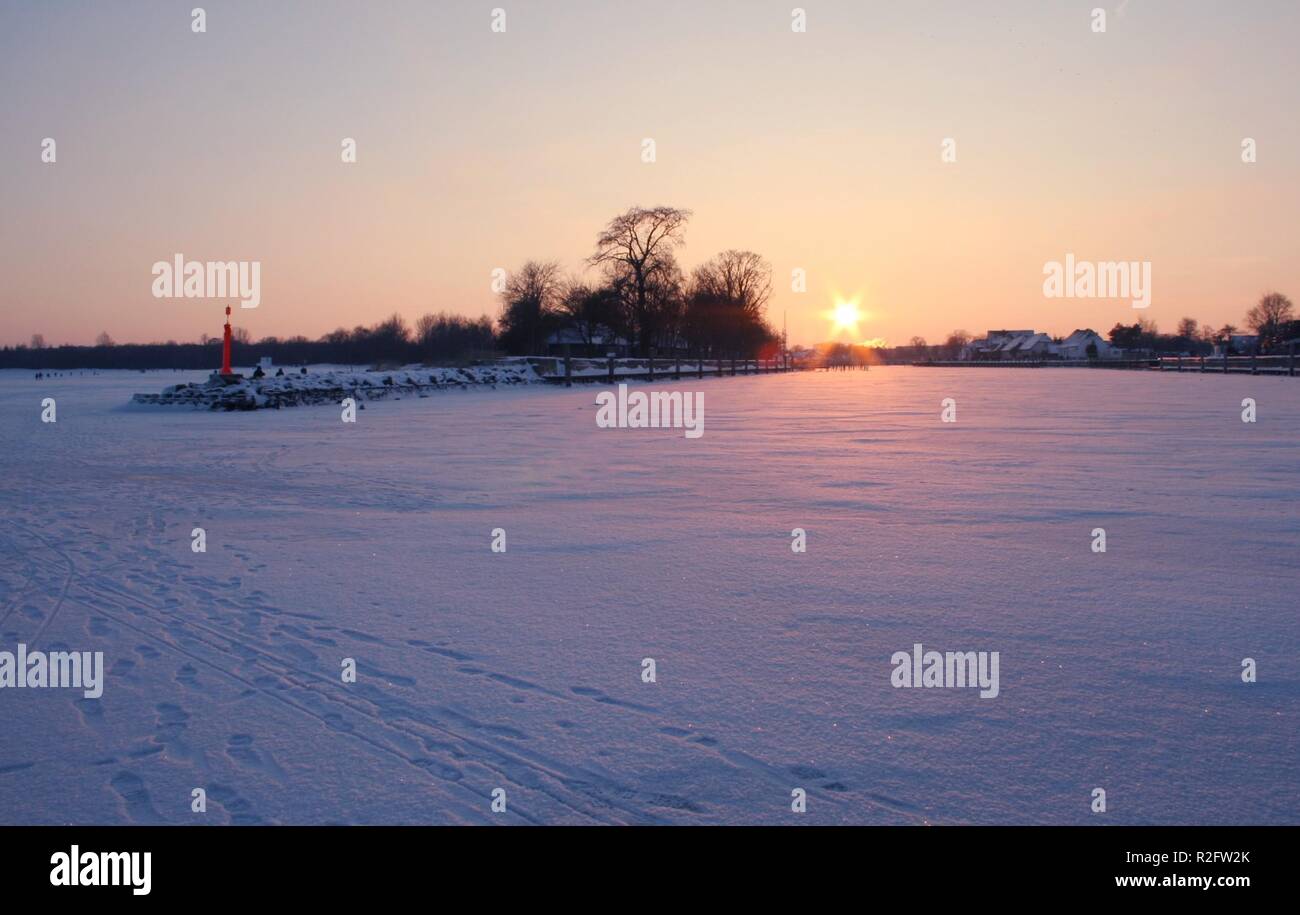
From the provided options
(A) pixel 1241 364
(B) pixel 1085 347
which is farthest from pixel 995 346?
(A) pixel 1241 364

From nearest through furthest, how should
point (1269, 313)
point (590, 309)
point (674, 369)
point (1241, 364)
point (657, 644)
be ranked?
point (657, 644) < point (674, 369) < point (1241, 364) < point (590, 309) < point (1269, 313)

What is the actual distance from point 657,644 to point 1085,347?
140360 millimetres

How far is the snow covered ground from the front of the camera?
2713 mm

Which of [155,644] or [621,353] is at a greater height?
[621,353]

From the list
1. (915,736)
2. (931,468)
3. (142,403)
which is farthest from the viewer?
(142,403)

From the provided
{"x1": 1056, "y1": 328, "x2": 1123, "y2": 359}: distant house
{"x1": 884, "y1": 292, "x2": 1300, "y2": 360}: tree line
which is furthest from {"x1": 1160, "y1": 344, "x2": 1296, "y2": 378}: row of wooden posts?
{"x1": 1056, "y1": 328, "x2": 1123, "y2": 359}: distant house

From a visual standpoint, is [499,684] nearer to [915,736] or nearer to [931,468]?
[915,736]

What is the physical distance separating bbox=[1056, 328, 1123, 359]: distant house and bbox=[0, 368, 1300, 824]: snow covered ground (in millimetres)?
131516

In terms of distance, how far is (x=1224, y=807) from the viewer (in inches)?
100

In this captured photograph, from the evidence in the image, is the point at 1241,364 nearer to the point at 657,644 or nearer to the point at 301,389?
the point at 301,389

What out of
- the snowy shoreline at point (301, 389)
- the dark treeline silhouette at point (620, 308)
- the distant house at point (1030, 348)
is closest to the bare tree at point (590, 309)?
the dark treeline silhouette at point (620, 308)

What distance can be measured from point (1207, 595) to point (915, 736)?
2.48m

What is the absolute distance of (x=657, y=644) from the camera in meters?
4.04
